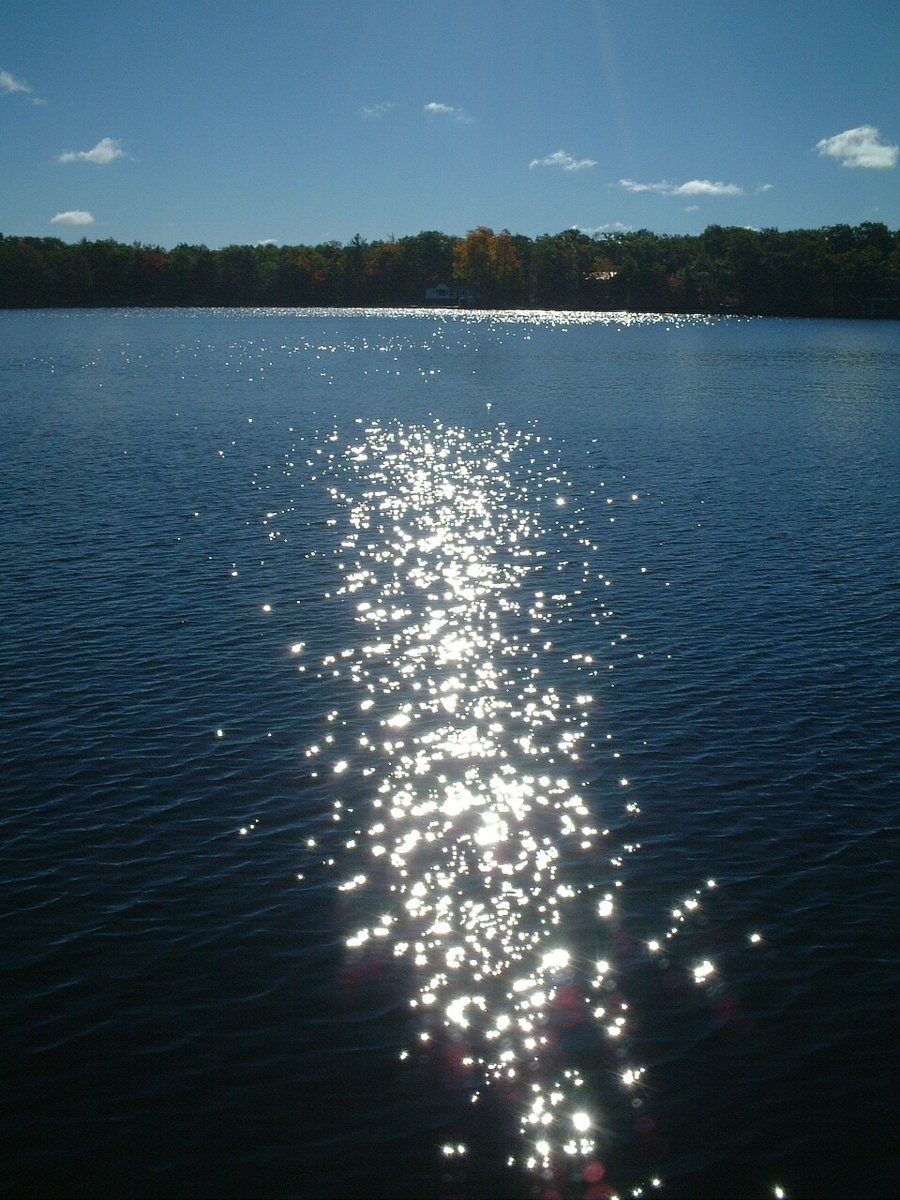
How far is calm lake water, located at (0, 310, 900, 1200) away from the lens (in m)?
19.5

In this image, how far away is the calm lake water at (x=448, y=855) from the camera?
19.5 m

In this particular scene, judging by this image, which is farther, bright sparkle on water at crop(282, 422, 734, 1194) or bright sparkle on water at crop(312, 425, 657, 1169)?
bright sparkle on water at crop(312, 425, 657, 1169)

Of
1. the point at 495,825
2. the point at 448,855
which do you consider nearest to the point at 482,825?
the point at 495,825

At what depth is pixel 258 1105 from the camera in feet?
65.6

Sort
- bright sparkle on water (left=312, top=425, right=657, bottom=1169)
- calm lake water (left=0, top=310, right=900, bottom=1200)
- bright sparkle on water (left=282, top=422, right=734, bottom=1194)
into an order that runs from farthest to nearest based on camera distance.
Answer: bright sparkle on water (left=312, top=425, right=657, bottom=1169) → bright sparkle on water (left=282, top=422, right=734, bottom=1194) → calm lake water (left=0, top=310, right=900, bottom=1200)

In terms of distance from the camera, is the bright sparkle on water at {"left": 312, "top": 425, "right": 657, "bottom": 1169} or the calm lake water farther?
the bright sparkle on water at {"left": 312, "top": 425, "right": 657, "bottom": 1169}

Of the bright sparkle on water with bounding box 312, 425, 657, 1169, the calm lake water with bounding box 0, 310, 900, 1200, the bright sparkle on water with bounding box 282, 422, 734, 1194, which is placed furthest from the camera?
the bright sparkle on water with bounding box 312, 425, 657, 1169

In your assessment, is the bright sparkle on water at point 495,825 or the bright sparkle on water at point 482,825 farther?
the bright sparkle on water at point 482,825

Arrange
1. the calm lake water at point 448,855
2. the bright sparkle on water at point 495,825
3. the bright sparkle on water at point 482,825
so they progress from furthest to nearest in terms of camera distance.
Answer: the bright sparkle on water at point 482,825, the bright sparkle on water at point 495,825, the calm lake water at point 448,855

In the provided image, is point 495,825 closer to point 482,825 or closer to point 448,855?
point 482,825

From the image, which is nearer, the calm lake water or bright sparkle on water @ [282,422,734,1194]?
the calm lake water

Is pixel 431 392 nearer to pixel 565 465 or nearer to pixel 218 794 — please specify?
pixel 565 465

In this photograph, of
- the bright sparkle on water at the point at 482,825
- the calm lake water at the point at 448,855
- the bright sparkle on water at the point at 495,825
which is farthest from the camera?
the bright sparkle on water at the point at 482,825

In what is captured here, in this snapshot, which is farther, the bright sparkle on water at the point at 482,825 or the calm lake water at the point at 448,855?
the bright sparkle on water at the point at 482,825
